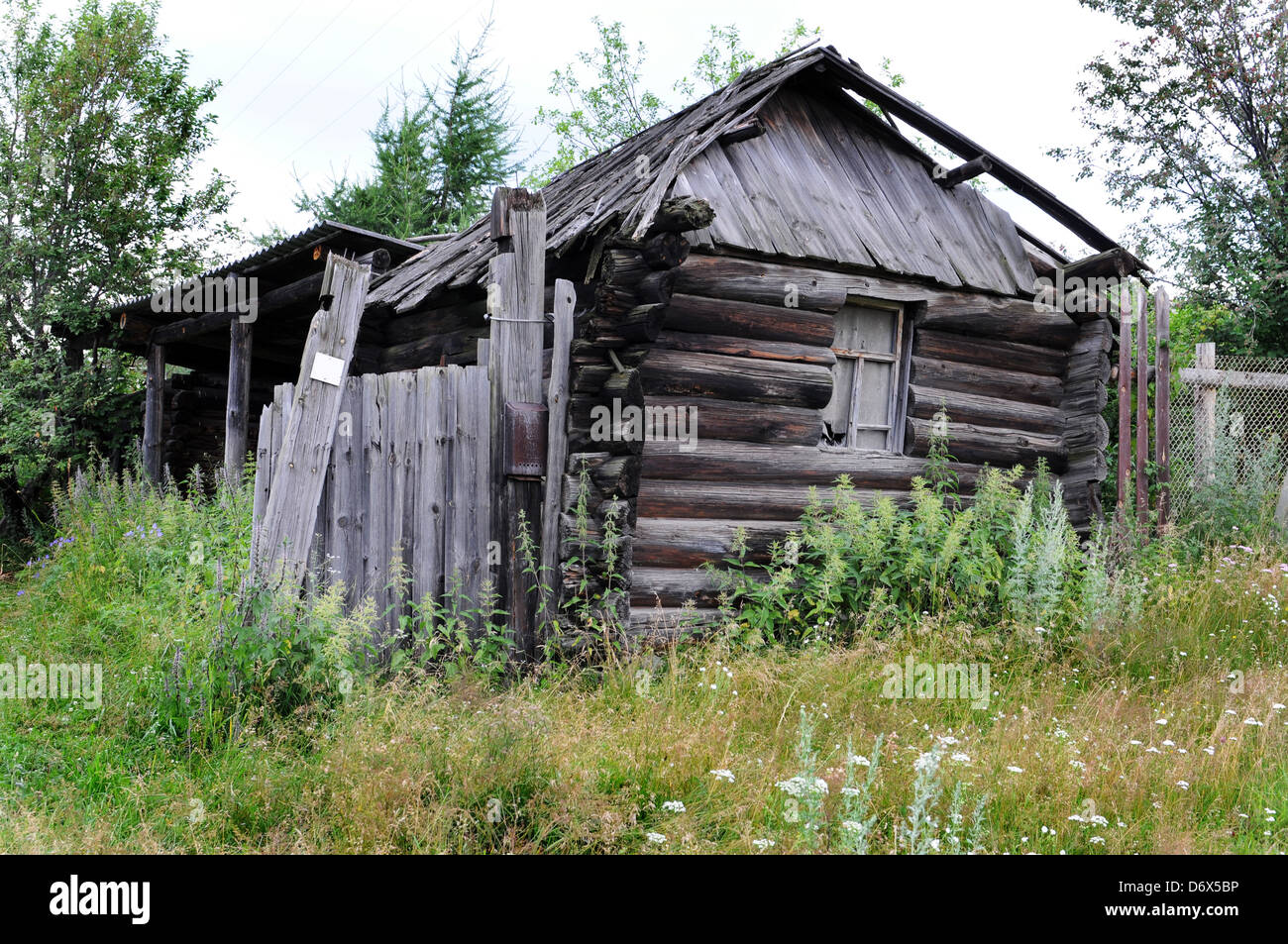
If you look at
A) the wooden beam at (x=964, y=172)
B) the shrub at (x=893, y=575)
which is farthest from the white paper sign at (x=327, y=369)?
the wooden beam at (x=964, y=172)

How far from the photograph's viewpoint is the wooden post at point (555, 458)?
5.96 metres

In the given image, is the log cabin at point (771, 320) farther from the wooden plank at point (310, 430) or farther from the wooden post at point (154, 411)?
the wooden post at point (154, 411)

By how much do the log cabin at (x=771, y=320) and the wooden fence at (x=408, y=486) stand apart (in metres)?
0.55

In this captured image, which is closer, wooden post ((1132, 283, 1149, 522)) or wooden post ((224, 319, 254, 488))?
wooden post ((1132, 283, 1149, 522))

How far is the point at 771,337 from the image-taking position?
23.1 feet

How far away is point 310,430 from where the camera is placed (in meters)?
5.29

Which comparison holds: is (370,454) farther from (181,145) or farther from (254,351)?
(181,145)

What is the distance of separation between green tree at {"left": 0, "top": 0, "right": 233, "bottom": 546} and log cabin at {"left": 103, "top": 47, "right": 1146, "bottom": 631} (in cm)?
496

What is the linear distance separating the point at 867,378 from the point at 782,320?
1.14m

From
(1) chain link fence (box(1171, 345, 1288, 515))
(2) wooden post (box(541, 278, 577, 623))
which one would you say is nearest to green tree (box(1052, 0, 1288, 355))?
(1) chain link fence (box(1171, 345, 1288, 515))

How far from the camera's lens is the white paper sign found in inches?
206

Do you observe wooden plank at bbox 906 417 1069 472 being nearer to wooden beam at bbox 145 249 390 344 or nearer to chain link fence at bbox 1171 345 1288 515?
chain link fence at bbox 1171 345 1288 515

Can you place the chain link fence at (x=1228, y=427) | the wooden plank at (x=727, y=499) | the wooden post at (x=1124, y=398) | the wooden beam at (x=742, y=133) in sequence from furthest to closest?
the chain link fence at (x=1228, y=427) → the wooden post at (x=1124, y=398) → the wooden beam at (x=742, y=133) → the wooden plank at (x=727, y=499)

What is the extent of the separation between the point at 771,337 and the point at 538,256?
1.97 m
